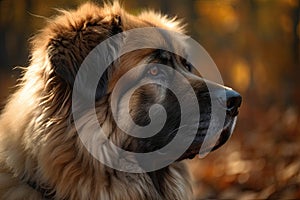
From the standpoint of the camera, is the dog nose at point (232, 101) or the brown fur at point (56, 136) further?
the dog nose at point (232, 101)

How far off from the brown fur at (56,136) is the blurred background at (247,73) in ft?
1.98

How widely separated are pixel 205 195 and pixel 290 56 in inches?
258

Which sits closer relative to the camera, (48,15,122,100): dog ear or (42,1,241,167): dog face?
(48,15,122,100): dog ear

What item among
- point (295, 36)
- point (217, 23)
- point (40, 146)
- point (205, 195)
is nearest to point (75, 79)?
point (40, 146)

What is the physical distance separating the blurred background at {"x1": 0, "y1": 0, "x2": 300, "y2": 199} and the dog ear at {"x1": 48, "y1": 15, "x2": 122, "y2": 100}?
0.63 m

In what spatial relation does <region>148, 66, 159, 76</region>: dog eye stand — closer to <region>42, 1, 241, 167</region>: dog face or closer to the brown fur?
<region>42, 1, 241, 167</region>: dog face

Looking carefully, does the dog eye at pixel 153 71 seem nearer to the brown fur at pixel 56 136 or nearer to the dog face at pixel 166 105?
the dog face at pixel 166 105

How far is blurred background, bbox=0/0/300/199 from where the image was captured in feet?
20.1

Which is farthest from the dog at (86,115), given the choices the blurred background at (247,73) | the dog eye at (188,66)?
the blurred background at (247,73)

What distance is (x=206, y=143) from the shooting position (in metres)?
3.80

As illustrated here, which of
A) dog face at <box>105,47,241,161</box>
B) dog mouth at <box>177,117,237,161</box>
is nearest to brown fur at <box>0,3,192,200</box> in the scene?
dog face at <box>105,47,241,161</box>

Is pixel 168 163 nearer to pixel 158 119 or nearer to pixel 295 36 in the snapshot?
pixel 158 119

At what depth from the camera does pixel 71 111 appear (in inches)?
140

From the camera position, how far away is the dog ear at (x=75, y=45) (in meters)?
3.45
